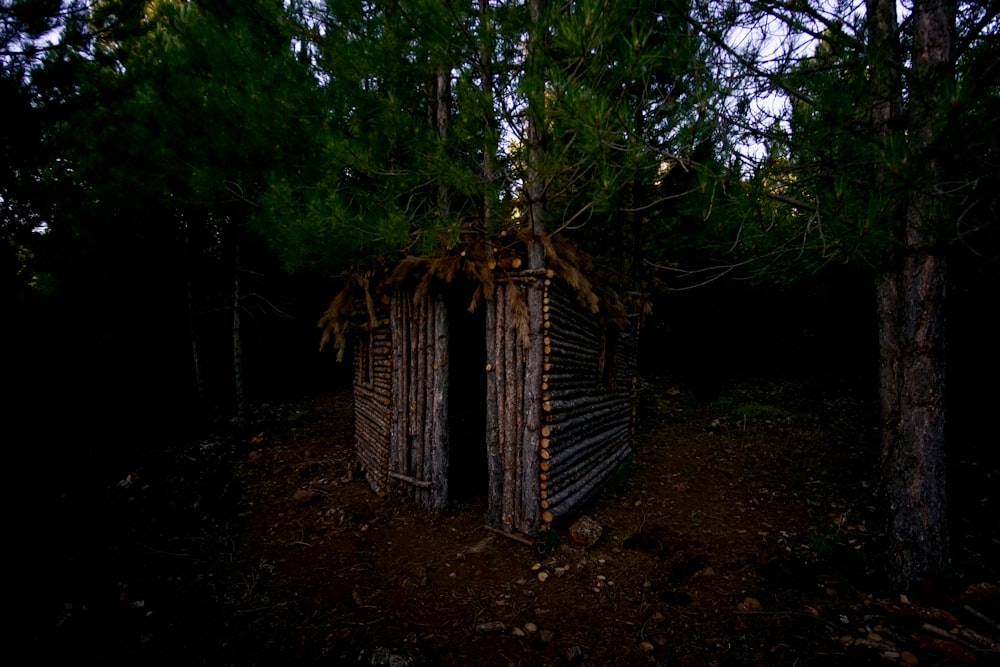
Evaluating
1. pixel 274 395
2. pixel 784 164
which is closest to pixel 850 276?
pixel 784 164

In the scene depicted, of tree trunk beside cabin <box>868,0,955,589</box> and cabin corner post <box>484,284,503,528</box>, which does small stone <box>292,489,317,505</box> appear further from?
tree trunk beside cabin <box>868,0,955,589</box>

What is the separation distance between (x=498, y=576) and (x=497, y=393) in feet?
6.78

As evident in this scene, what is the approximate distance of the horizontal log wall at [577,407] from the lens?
5.18 m

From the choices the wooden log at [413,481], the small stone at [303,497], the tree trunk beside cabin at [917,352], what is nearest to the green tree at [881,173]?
the tree trunk beside cabin at [917,352]

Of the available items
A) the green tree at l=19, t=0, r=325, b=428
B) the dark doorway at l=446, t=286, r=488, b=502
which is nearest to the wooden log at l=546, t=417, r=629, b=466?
the dark doorway at l=446, t=286, r=488, b=502

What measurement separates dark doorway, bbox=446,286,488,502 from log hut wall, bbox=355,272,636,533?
11.8 inches

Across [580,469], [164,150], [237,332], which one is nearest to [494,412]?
[580,469]

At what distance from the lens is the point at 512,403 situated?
5305mm

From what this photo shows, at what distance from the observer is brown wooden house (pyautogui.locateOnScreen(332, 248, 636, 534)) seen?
5152mm

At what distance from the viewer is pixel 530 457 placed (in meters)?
5.12

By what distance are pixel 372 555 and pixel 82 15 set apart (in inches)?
247

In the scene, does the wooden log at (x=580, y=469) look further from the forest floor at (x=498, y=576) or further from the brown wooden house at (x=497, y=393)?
the forest floor at (x=498, y=576)

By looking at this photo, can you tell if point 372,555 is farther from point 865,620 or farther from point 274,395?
point 274,395

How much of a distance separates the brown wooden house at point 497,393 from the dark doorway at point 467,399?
0.07ft
